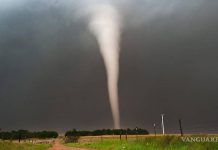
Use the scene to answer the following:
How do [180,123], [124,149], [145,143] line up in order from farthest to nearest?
1. [180,123]
2. [145,143]
3. [124,149]

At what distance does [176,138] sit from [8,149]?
68.5ft

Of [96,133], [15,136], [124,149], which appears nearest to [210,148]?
[124,149]

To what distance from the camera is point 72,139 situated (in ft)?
377

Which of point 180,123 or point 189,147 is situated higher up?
point 180,123

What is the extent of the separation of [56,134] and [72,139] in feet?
284

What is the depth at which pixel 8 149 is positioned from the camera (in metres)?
39.9

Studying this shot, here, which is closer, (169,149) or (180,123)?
(169,149)

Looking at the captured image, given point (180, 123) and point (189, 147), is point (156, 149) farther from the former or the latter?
point (180, 123)

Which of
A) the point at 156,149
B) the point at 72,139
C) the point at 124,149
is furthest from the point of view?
the point at 72,139

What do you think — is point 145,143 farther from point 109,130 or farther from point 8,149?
point 109,130

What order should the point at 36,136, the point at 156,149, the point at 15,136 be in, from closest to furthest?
1. the point at 156,149
2. the point at 15,136
3. the point at 36,136

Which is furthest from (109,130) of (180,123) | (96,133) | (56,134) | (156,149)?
(156,149)

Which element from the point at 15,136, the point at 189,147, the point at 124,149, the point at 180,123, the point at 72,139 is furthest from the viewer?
the point at 15,136

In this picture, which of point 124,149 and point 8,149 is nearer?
point 8,149
